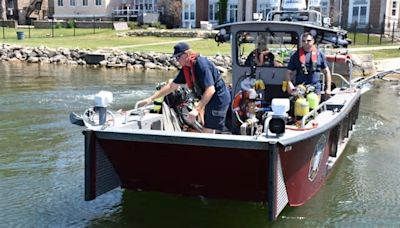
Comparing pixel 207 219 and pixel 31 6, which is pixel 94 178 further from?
pixel 31 6

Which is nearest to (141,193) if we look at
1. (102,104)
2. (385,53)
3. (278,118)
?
(102,104)

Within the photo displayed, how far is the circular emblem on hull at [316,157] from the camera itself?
7515 mm

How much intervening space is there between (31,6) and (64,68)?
3449cm

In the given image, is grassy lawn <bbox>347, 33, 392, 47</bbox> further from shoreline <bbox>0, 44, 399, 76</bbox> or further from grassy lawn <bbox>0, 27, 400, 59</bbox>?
shoreline <bbox>0, 44, 399, 76</bbox>

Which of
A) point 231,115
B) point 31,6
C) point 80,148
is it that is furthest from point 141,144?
point 31,6

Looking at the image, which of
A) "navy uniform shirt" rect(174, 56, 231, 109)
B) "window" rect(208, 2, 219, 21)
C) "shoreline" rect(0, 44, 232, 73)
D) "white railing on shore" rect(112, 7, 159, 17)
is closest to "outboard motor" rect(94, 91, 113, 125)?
"navy uniform shirt" rect(174, 56, 231, 109)

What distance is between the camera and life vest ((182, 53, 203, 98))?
7.15 meters

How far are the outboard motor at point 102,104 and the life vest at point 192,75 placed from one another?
1.05 meters

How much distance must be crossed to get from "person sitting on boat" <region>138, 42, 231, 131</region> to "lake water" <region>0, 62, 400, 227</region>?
1.30m

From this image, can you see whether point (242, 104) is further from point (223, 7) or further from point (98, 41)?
point (223, 7)

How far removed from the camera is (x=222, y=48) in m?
34.1

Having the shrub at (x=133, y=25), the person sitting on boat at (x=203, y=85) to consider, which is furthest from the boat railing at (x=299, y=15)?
the shrub at (x=133, y=25)

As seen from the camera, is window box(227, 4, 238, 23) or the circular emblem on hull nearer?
the circular emblem on hull

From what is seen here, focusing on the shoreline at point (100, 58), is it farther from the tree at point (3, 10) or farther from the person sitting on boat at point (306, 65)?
the tree at point (3, 10)
